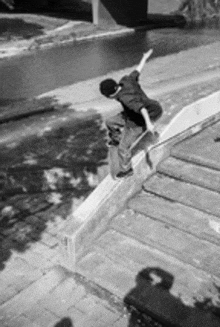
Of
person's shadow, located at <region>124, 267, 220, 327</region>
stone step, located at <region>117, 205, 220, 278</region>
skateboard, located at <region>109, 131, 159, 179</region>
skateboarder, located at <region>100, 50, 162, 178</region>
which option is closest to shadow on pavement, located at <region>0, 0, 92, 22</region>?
skateboard, located at <region>109, 131, 159, 179</region>

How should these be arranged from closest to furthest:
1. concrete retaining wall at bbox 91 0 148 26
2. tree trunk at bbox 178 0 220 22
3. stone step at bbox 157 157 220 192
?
stone step at bbox 157 157 220 192 → concrete retaining wall at bbox 91 0 148 26 → tree trunk at bbox 178 0 220 22

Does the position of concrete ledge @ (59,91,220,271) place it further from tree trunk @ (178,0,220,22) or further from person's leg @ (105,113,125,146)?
tree trunk @ (178,0,220,22)

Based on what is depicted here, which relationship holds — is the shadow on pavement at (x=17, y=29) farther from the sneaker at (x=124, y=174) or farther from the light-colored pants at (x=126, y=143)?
the sneaker at (x=124, y=174)

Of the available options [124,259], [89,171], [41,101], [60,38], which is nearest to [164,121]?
[89,171]

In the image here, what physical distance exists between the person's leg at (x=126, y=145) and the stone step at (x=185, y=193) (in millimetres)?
712

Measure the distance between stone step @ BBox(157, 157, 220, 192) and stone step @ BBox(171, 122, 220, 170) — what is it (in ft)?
0.30

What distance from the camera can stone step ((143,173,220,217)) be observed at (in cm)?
689

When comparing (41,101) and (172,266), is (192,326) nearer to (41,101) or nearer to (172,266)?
(172,266)

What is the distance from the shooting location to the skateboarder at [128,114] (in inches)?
253

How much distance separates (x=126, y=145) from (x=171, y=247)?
1.82 metres

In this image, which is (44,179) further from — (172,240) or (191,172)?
(172,240)

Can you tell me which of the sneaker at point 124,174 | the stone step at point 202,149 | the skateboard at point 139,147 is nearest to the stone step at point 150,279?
the sneaker at point 124,174

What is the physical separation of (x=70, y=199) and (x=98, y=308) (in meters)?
3.07

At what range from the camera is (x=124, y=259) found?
6473 mm
